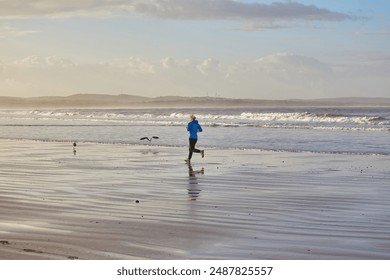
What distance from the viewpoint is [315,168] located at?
2006cm

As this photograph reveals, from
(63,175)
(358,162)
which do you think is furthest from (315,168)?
(63,175)

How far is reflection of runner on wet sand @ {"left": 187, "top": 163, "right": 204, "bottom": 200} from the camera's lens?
45.9ft

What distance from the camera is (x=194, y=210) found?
467 inches

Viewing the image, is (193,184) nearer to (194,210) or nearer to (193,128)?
(194,210)

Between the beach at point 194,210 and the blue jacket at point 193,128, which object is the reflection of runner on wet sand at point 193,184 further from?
the blue jacket at point 193,128

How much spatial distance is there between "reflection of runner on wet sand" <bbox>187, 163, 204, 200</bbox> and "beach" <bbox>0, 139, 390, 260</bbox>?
0.03 m

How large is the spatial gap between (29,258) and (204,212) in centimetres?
442

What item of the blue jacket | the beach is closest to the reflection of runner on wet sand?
the beach

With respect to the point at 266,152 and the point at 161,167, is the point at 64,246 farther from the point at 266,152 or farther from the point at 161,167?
the point at 266,152

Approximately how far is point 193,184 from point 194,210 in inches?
168

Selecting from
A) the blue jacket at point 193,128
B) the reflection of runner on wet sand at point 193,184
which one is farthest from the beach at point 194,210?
the blue jacket at point 193,128

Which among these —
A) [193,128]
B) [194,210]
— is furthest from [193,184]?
[193,128]

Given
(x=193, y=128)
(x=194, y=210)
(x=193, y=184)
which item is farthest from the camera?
(x=193, y=128)

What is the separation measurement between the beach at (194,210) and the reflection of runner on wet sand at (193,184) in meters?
Result: 0.03
